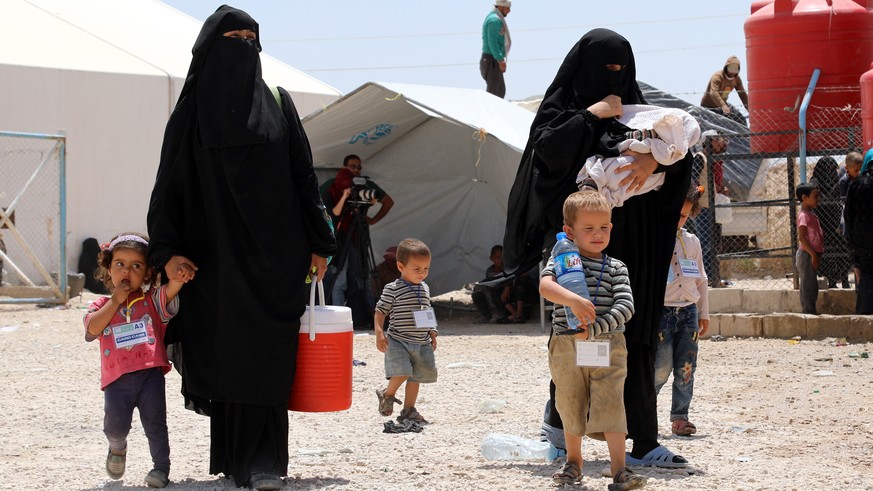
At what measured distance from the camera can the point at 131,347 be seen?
4.28m

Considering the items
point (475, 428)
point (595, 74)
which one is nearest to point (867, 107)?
point (475, 428)

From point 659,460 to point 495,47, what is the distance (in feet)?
34.8

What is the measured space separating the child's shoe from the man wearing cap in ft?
36.7

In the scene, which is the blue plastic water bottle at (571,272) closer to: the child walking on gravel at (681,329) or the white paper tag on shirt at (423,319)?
the child walking on gravel at (681,329)

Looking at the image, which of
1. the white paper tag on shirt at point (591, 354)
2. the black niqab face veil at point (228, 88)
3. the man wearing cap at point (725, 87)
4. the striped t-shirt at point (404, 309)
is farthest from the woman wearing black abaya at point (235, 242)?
the man wearing cap at point (725, 87)

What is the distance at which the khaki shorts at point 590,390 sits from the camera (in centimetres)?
401

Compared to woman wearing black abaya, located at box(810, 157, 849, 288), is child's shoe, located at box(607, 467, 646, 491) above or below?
below

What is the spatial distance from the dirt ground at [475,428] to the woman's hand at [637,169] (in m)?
1.07

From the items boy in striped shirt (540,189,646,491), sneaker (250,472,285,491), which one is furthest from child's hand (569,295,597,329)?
sneaker (250,472,285,491)

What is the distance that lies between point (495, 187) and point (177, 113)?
832cm

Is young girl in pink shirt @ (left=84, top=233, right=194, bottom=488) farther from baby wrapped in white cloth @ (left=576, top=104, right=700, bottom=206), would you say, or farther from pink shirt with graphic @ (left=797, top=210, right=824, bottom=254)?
pink shirt with graphic @ (left=797, top=210, right=824, bottom=254)

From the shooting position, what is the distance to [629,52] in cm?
448

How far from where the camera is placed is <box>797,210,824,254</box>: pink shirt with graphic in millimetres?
9891

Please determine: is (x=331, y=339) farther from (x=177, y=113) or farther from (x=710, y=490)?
(x=710, y=490)
